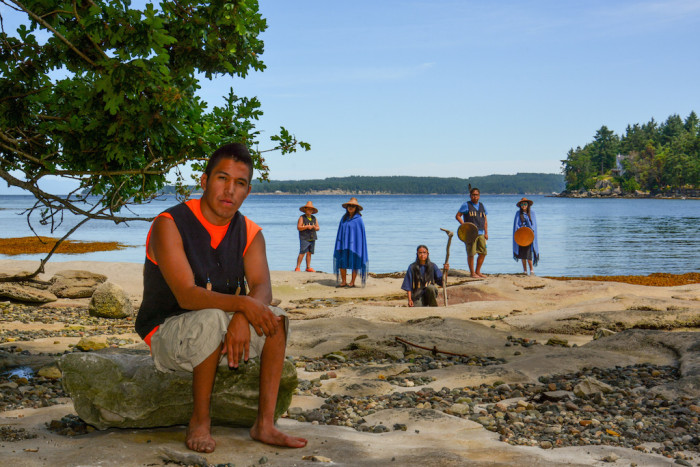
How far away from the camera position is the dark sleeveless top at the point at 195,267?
3.98 metres

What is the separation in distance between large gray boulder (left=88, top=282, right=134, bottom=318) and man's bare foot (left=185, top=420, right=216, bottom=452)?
27.1ft

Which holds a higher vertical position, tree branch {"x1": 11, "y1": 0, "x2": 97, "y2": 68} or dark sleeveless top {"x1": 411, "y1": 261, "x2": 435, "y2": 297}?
tree branch {"x1": 11, "y1": 0, "x2": 97, "y2": 68}

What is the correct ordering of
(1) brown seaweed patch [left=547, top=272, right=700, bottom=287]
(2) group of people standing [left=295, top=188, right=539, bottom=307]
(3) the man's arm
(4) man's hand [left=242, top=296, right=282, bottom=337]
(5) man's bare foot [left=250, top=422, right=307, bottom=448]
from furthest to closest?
(1) brown seaweed patch [left=547, top=272, right=700, bottom=287]
(2) group of people standing [left=295, top=188, right=539, bottom=307]
(3) the man's arm
(5) man's bare foot [left=250, top=422, right=307, bottom=448]
(4) man's hand [left=242, top=296, right=282, bottom=337]

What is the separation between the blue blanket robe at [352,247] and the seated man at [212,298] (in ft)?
37.3

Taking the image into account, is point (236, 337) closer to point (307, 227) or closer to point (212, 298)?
point (212, 298)

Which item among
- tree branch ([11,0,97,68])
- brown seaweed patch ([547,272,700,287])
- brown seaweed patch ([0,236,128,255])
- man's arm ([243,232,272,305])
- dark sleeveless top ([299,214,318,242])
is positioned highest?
tree branch ([11,0,97,68])

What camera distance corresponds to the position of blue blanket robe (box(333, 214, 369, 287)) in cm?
1563

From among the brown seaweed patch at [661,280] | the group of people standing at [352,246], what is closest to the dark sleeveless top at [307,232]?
the group of people standing at [352,246]

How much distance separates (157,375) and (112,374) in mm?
291

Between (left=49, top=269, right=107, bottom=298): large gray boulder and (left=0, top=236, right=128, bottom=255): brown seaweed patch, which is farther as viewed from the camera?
(left=0, top=236, right=128, bottom=255): brown seaweed patch

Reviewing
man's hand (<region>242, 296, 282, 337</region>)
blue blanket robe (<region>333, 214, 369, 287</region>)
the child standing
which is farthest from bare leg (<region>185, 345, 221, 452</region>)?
the child standing

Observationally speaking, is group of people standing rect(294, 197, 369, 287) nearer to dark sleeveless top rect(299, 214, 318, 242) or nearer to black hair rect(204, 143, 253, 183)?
dark sleeveless top rect(299, 214, 318, 242)

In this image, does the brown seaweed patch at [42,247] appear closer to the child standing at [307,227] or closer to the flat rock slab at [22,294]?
the child standing at [307,227]

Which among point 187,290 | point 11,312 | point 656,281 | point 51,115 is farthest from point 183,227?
point 656,281
